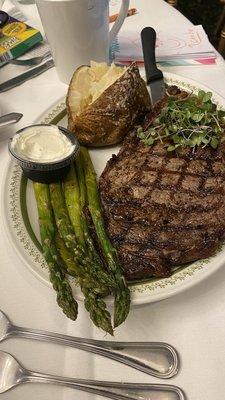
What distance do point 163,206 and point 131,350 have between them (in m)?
0.57

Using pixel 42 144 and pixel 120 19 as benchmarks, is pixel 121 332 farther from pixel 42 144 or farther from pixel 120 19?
pixel 120 19

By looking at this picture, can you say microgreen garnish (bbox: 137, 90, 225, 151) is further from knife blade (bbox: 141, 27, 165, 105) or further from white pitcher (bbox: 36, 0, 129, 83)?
white pitcher (bbox: 36, 0, 129, 83)

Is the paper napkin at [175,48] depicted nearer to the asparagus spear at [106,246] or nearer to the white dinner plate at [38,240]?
the white dinner plate at [38,240]

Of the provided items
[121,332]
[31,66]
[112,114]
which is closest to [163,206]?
[121,332]

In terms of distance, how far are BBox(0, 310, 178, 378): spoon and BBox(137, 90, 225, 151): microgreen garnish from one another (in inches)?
34.7

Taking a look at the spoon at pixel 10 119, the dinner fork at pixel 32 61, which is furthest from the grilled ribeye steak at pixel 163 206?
the dinner fork at pixel 32 61

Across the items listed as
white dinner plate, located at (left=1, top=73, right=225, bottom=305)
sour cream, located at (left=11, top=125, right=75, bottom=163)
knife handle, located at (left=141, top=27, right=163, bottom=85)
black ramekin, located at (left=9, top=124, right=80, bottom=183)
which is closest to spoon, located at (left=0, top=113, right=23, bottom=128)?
white dinner plate, located at (left=1, top=73, right=225, bottom=305)

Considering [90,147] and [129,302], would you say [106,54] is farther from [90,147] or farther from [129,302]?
[129,302]

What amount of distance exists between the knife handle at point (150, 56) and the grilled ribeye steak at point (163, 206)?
26.0 inches

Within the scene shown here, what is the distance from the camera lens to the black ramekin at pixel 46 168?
174cm

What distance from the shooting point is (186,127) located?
183cm

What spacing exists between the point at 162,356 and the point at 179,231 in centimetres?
46

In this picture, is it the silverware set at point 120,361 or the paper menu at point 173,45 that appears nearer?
the silverware set at point 120,361

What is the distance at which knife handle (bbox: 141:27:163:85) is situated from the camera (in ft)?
7.52
